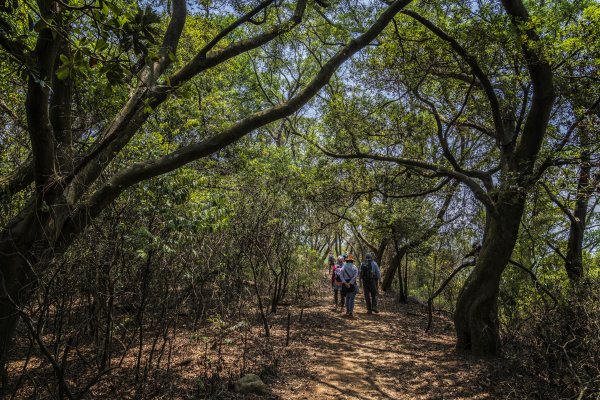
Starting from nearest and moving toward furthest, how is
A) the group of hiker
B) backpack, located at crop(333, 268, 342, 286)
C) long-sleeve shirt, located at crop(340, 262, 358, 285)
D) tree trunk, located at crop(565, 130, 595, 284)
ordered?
tree trunk, located at crop(565, 130, 595, 284) < long-sleeve shirt, located at crop(340, 262, 358, 285) < the group of hiker < backpack, located at crop(333, 268, 342, 286)

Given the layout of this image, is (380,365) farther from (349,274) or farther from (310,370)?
(349,274)

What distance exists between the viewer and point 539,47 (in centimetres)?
572

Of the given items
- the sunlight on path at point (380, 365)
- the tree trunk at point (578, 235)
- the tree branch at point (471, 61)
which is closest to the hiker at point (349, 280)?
the sunlight on path at point (380, 365)

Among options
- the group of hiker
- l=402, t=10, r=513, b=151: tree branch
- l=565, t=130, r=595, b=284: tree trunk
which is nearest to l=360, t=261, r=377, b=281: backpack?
the group of hiker

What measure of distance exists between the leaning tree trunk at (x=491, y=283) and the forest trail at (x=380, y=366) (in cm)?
50

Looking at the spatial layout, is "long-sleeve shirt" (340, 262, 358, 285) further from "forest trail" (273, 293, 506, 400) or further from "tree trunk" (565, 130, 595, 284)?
"tree trunk" (565, 130, 595, 284)

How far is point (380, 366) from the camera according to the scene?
685cm

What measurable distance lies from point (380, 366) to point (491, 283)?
9.00 feet

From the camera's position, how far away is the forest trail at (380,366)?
5.47 metres

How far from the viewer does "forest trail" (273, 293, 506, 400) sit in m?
5.47

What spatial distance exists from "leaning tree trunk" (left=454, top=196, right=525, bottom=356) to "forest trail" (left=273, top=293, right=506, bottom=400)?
50cm

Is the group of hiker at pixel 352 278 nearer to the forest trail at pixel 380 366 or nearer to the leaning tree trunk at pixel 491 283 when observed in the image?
the forest trail at pixel 380 366

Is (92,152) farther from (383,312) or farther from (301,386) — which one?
(383,312)

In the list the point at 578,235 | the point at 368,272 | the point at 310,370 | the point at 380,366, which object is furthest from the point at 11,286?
the point at 578,235
